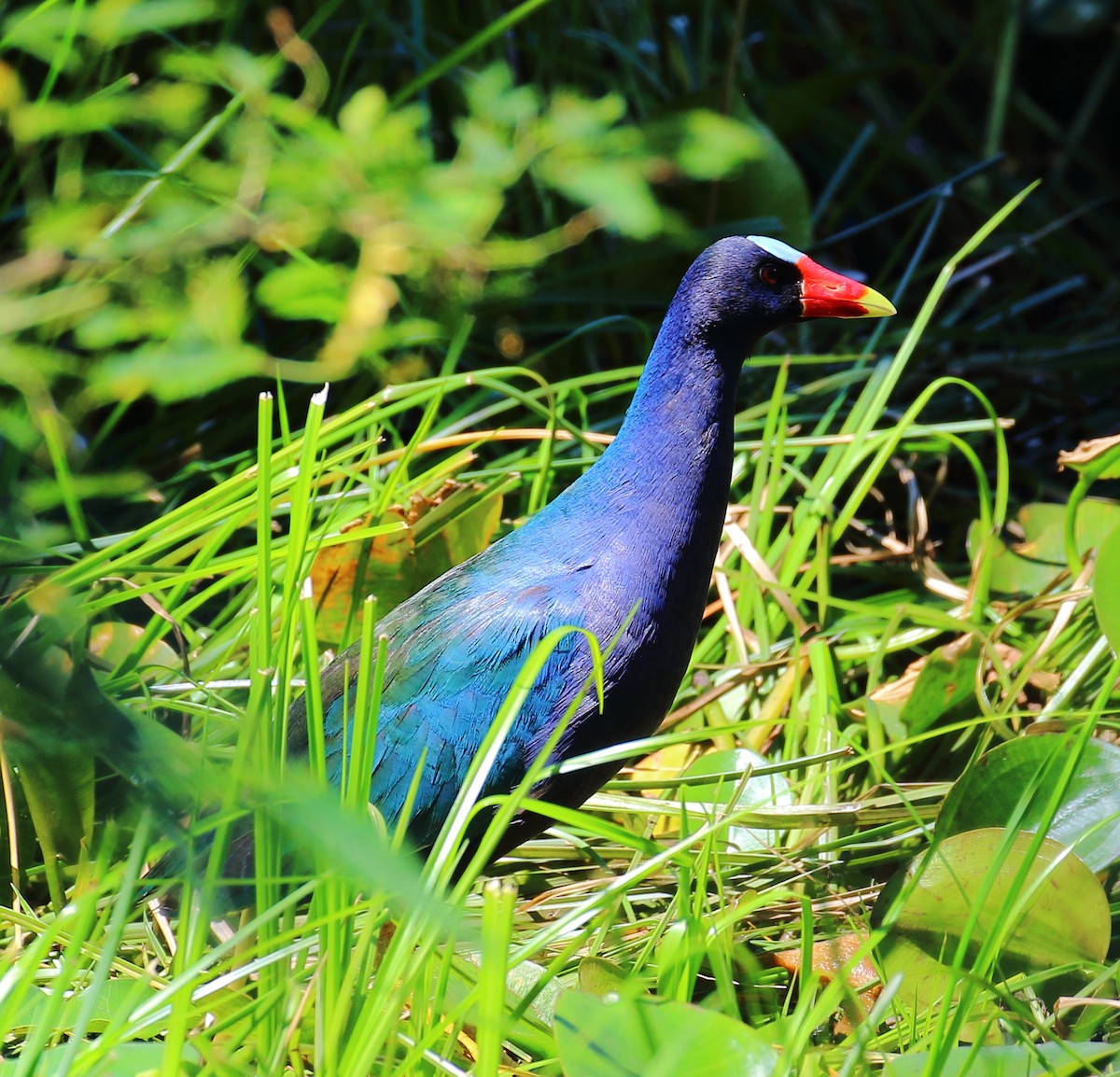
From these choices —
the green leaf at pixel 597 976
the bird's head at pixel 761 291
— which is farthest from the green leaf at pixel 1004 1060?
the bird's head at pixel 761 291

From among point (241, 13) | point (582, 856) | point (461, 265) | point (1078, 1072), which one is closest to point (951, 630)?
point (582, 856)

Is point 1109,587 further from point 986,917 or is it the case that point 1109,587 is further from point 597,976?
point 597,976

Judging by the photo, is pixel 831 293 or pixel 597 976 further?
pixel 831 293

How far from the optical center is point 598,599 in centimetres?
143

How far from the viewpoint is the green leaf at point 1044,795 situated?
4.59 ft

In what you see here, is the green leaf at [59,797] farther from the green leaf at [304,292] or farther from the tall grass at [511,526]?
the green leaf at [304,292]

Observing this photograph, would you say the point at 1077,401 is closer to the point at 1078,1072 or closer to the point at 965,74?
the point at 965,74

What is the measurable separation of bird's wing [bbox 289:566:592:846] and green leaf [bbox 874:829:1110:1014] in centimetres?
44

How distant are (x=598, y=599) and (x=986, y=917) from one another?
1.78 feet

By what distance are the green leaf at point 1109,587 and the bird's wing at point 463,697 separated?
2.19 ft

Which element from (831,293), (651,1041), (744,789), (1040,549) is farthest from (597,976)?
(1040,549)

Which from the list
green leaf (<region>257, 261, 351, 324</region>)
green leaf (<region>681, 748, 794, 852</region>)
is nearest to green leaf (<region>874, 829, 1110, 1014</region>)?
green leaf (<region>681, 748, 794, 852</region>)

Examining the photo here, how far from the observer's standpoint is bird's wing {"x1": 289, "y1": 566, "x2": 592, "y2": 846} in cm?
140

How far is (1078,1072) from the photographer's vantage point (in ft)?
3.93
